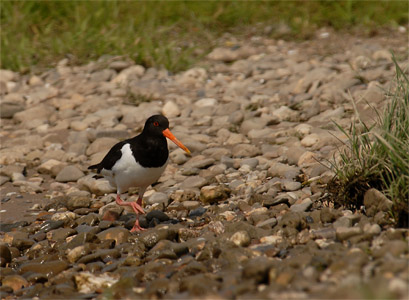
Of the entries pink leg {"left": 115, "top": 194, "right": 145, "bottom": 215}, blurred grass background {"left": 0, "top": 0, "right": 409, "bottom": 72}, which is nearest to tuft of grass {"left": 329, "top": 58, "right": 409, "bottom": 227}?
pink leg {"left": 115, "top": 194, "right": 145, "bottom": 215}

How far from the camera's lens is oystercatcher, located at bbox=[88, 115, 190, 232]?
574 cm

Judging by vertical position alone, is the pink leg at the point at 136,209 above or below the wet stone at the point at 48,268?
below

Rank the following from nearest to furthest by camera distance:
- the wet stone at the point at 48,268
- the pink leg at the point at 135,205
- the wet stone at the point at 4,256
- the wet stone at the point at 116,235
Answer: the wet stone at the point at 48,268, the wet stone at the point at 4,256, the wet stone at the point at 116,235, the pink leg at the point at 135,205

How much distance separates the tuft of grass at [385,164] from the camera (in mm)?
4453

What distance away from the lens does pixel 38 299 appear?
4363mm

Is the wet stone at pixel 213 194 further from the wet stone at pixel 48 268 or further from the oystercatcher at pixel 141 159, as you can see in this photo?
the wet stone at pixel 48 268

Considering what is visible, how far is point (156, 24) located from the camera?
36.7 ft

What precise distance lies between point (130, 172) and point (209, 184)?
3.21 feet

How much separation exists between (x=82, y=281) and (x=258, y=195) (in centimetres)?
184

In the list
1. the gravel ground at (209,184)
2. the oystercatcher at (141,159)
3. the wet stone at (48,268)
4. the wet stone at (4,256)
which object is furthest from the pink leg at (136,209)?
the wet stone at (4,256)

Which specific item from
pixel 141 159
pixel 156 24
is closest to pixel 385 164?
pixel 141 159

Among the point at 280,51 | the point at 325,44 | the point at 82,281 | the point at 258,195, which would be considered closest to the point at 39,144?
the point at 258,195

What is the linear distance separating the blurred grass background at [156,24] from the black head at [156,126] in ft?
12.6

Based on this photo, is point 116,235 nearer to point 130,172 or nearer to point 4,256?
point 130,172
